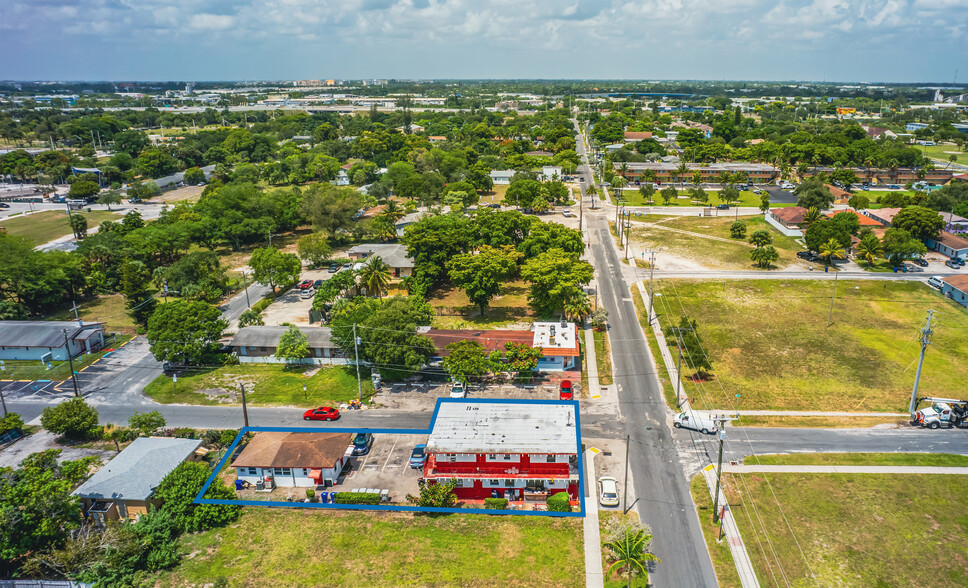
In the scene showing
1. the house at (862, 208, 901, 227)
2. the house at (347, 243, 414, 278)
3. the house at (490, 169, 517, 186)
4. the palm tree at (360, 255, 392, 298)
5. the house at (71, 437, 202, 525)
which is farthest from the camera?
the house at (490, 169, 517, 186)

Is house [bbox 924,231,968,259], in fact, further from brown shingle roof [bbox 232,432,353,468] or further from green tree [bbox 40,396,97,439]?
green tree [bbox 40,396,97,439]

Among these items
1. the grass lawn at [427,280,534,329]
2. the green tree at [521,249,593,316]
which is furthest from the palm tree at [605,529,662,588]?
the grass lawn at [427,280,534,329]

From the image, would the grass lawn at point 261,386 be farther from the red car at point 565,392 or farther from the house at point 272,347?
the red car at point 565,392

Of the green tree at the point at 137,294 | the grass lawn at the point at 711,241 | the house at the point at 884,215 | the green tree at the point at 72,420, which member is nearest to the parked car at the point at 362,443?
the green tree at the point at 72,420

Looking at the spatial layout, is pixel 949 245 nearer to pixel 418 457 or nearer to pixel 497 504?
pixel 497 504

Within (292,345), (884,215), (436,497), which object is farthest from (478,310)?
(884,215)

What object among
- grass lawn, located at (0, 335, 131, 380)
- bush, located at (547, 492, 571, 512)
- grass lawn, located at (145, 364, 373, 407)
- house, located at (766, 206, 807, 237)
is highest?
house, located at (766, 206, 807, 237)
